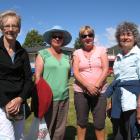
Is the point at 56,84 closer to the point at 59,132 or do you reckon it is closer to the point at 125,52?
the point at 59,132

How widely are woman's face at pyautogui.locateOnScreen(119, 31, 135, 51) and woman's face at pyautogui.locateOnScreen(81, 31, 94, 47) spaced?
0.93 meters

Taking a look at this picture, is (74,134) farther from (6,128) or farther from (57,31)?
(6,128)

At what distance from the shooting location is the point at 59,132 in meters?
6.23

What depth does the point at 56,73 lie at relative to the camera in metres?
5.94

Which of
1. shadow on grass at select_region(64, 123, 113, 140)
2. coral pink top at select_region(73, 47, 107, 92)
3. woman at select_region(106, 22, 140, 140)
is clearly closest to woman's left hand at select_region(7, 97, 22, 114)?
woman at select_region(106, 22, 140, 140)

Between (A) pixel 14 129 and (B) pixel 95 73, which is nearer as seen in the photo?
(A) pixel 14 129

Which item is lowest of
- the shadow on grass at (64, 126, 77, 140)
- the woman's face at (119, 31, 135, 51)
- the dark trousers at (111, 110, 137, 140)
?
the shadow on grass at (64, 126, 77, 140)

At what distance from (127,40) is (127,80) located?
0.59m

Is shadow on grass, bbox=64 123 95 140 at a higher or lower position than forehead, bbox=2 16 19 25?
lower

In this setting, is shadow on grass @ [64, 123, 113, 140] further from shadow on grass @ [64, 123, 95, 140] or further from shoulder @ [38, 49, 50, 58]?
shoulder @ [38, 49, 50, 58]

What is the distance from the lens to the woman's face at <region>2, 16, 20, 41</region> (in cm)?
457

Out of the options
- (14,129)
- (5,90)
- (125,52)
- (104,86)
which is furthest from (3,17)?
(104,86)

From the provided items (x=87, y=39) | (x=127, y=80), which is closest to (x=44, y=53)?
(x=87, y=39)

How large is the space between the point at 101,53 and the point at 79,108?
3.31 ft
